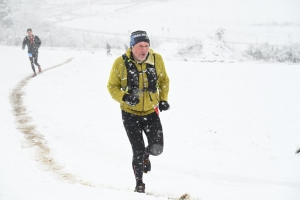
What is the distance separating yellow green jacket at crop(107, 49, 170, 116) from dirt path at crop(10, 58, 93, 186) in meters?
1.80

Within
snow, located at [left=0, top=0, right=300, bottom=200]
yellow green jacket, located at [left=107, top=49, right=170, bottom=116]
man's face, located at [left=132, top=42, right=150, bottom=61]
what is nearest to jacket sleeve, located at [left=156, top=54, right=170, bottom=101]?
yellow green jacket, located at [left=107, top=49, right=170, bottom=116]

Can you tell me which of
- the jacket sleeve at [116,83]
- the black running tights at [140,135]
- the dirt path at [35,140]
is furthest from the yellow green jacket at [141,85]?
the dirt path at [35,140]

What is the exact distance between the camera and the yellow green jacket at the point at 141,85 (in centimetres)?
477

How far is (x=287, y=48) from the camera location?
37.2 meters

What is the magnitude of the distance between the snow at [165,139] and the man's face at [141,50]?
1988 millimetres

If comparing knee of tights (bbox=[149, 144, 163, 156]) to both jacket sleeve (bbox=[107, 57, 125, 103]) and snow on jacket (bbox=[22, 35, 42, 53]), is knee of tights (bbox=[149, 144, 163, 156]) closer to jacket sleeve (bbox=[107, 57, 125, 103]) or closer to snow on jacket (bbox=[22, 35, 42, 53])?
jacket sleeve (bbox=[107, 57, 125, 103])

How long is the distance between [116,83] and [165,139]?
554cm

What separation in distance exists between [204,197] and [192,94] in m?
11.1

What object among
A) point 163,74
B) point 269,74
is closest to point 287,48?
point 269,74

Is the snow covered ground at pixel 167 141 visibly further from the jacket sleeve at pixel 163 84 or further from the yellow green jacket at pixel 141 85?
the jacket sleeve at pixel 163 84

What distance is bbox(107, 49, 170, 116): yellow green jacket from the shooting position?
477 cm

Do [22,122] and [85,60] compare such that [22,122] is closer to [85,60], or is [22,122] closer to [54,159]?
[54,159]

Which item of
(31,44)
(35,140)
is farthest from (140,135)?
(31,44)

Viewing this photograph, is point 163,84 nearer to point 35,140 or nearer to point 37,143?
point 37,143
